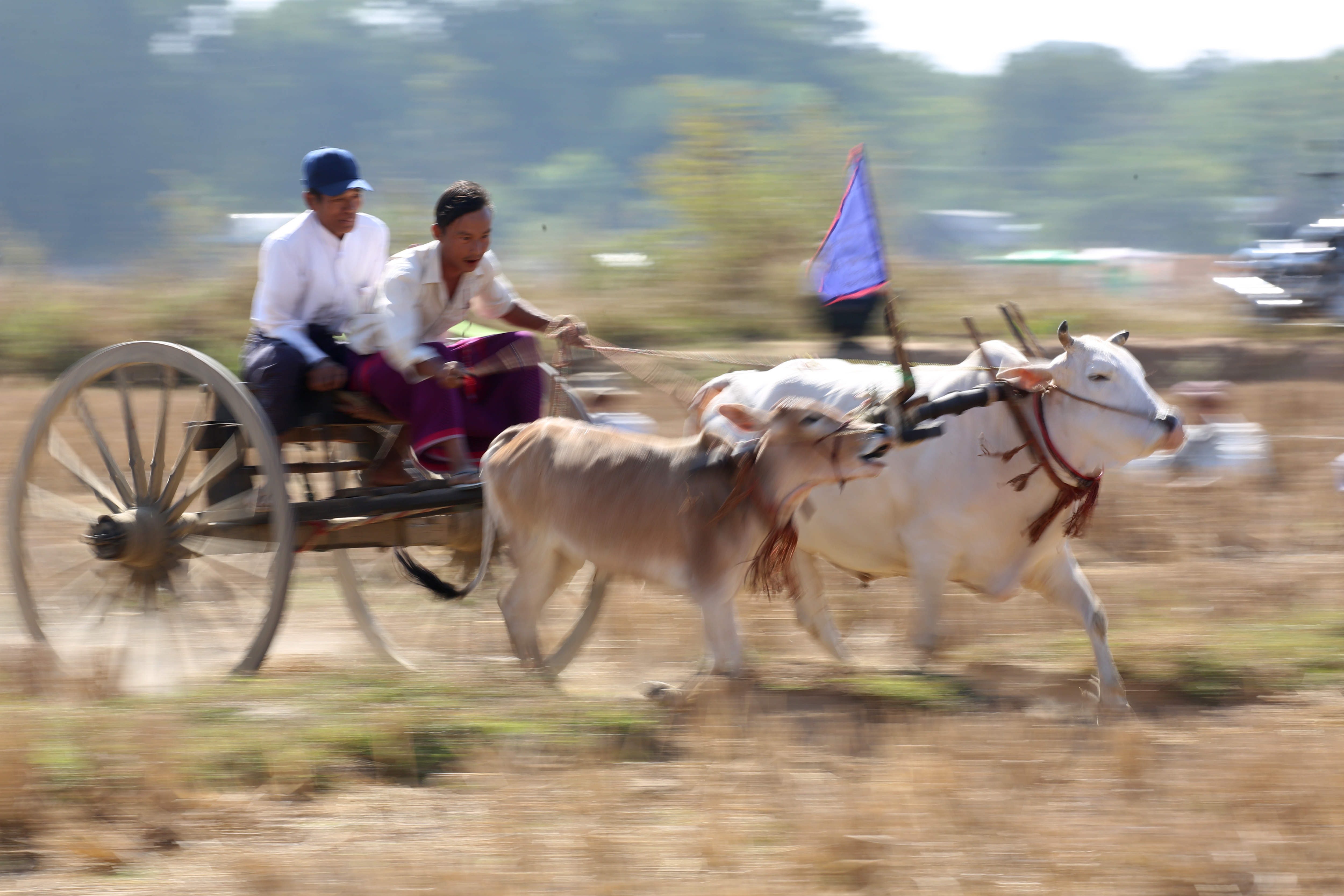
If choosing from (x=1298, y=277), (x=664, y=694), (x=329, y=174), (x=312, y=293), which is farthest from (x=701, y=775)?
(x=1298, y=277)

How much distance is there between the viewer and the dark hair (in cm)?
514

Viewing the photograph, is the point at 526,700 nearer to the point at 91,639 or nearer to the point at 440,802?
the point at 440,802

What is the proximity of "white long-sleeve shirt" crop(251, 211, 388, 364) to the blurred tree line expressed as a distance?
33.9 metres

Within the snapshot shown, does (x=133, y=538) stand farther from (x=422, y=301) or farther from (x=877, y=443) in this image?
(x=877, y=443)

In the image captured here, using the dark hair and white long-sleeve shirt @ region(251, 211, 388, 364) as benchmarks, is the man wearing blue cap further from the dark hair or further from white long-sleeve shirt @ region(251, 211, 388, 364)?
the dark hair

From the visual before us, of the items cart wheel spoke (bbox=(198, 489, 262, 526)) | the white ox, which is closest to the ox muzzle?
the white ox

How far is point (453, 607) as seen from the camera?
250 inches

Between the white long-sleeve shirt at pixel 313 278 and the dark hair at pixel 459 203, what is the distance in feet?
1.68

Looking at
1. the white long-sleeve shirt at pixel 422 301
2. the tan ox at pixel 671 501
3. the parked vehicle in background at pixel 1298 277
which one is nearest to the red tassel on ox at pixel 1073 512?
the tan ox at pixel 671 501

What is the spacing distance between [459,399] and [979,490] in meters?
1.98

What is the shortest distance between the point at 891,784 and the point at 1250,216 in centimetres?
2313

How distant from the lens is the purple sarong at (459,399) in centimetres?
513

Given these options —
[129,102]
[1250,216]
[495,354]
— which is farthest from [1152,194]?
[495,354]

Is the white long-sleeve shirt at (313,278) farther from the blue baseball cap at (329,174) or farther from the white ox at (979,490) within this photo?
the white ox at (979,490)
